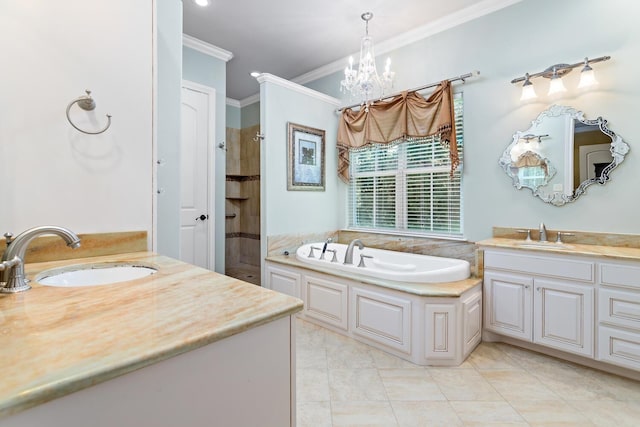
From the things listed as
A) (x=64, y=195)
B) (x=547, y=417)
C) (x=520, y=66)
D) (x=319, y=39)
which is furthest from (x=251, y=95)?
(x=547, y=417)

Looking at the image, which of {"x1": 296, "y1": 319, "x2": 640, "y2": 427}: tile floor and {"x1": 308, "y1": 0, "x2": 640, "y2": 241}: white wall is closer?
{"x1": 296, "y1": 319, "x2": 640, "y2": 427}: tile floor

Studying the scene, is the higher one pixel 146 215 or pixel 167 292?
pixel 146 215

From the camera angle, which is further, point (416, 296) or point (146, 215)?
point (416, 296)

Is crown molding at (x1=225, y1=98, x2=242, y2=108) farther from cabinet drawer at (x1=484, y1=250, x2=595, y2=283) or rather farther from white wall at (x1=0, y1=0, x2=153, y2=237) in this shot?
cabinet drawer at (x1=484, y1=250, x2=595, y2=283)

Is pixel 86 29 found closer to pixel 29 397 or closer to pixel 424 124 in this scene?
Answer: pixel 29 397

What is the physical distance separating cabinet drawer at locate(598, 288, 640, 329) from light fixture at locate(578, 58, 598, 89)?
1.52m

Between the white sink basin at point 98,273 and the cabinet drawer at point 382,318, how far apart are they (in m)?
1.69

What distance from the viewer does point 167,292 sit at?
917 mm

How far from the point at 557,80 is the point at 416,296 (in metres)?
2.09

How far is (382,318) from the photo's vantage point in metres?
2.38

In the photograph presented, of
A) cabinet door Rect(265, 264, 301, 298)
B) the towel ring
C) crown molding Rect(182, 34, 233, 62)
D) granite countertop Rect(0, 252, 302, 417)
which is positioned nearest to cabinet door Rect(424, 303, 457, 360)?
cabinet door Rect(265, 264, 301, 298)

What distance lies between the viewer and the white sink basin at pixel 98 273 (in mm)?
1173

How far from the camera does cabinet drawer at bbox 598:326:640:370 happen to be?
1889 millimetres

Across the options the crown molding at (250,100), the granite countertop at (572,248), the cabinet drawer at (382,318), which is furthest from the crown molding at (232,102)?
the granite countertop at (572,248)
